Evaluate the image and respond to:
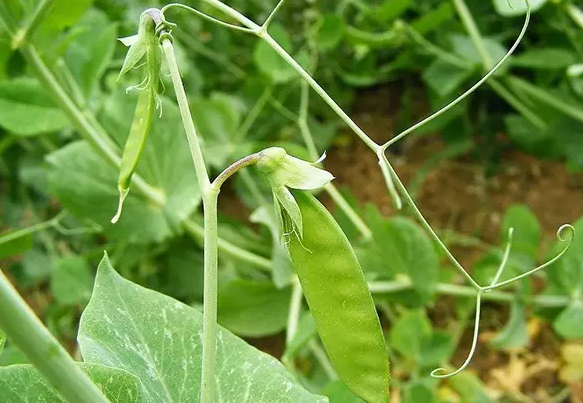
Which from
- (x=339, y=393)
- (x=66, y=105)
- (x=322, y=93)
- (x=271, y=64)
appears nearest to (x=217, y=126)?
(x=271, y=64)

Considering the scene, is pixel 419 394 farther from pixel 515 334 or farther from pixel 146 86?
pixel 146 86

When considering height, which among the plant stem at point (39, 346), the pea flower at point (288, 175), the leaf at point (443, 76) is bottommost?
the plant stem at point (39, 346)

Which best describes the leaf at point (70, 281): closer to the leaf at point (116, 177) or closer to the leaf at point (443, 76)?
the leaf at point (116, 177)

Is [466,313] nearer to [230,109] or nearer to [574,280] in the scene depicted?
[574,280]

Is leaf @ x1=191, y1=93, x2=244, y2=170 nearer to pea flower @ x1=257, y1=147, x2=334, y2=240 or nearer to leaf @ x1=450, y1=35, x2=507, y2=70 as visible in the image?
leaf @ x1=450, y1=35, x2=507, y2=70

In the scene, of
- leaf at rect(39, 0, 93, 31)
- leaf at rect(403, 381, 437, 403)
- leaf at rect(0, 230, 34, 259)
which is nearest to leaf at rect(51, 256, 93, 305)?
leaf at rect(0, 230, 34, 259)

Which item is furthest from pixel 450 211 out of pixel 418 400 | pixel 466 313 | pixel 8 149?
pixel 8 149

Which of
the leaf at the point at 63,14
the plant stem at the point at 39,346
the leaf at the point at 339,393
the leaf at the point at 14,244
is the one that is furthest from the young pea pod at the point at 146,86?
the leaf at the point at 14,244
